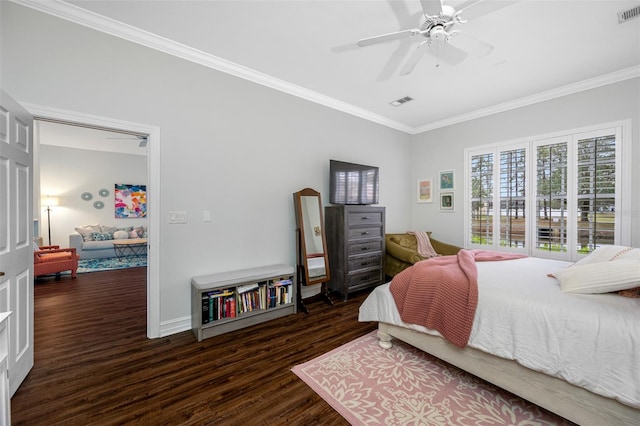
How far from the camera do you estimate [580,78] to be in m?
3.32

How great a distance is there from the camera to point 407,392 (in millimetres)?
1838

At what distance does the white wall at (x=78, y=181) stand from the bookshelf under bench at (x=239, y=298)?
6174 mm

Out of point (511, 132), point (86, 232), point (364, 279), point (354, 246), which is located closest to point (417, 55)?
point (354, 246)

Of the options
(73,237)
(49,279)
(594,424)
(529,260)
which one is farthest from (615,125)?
(73,237)

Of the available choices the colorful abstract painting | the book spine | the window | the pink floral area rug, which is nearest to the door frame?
the book spine

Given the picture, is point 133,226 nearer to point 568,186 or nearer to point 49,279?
point 49,279

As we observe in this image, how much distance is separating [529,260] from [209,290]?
10.8 feet

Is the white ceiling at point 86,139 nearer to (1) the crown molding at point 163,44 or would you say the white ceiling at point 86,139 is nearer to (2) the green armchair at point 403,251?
(1) the crown molding at point 163,44

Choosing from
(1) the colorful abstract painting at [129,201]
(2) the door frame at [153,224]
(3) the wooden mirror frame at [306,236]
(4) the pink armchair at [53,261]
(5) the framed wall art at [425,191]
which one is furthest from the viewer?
(1) the colorful abstract painting at [129,201]

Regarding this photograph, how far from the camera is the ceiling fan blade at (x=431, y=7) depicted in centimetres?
184

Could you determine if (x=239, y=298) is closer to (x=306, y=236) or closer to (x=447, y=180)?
(x=306, y=236)

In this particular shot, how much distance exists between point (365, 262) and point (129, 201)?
6.92 m

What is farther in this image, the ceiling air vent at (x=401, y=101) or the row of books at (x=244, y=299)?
the ceiling air vent at (x=401, y=101)

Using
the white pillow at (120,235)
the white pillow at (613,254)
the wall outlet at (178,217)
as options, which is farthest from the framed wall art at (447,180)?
the white pillow at (120,235)
